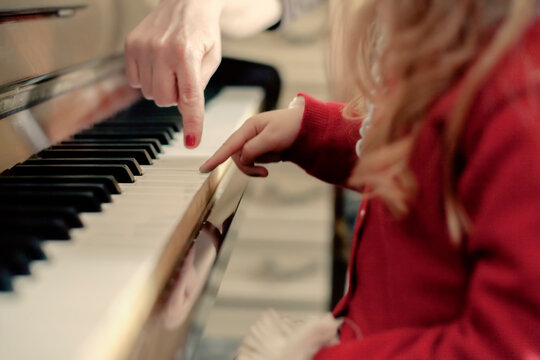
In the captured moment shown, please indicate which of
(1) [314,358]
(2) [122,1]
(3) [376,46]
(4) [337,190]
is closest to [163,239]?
(1) [314,358]

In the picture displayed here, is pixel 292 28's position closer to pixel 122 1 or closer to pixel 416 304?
pixel 122 1

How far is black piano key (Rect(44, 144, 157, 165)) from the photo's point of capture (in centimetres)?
72

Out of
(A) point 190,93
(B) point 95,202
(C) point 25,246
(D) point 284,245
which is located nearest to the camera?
(C) point 25,246

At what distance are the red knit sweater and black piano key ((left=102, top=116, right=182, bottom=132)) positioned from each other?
1.54 feet

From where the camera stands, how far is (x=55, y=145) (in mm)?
781

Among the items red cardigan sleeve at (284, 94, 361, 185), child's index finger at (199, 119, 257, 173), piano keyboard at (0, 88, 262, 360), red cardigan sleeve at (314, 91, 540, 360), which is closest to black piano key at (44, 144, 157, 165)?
piano keyboard at (0, 88, 262, 360)

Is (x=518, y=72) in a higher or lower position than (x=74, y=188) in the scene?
higher

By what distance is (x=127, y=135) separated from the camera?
2.72 feet

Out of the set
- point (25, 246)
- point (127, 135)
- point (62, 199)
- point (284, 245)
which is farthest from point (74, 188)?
point (284, 245)

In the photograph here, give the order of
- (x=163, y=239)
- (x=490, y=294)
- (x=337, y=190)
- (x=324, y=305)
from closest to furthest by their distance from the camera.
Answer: (x=490, y=294) < (x=163, y=239) < (x=337, y=190) < (x=324, y=305)

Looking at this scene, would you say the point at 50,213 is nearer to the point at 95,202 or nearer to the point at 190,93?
the point at 95,202

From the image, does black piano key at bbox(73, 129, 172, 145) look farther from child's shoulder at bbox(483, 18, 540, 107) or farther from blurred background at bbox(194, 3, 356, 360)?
blurred background at bbox(194, 3, 356, 360)

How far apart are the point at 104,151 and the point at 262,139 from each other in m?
0.23

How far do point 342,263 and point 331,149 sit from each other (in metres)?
0.89
